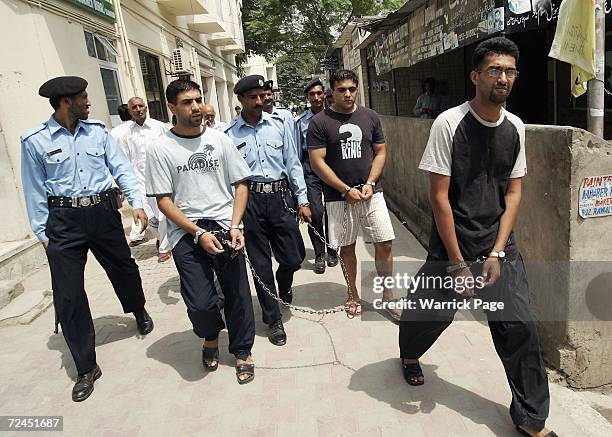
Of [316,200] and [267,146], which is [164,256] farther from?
[267,146]

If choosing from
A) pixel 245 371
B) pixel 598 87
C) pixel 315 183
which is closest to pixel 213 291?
pixel 245 371

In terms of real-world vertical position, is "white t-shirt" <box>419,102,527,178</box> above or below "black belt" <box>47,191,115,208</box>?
above

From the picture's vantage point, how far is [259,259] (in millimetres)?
3508

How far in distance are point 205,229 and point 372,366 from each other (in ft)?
4.76

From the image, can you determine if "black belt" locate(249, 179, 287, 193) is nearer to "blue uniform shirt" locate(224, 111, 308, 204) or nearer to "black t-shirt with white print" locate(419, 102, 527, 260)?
"blue uniform shirt" locate(224, 111, 308, 204)

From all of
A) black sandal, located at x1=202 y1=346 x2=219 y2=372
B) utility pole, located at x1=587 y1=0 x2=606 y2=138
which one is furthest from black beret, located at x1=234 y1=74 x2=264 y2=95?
utility pole, located at x1=587 y1=0 x2=606 y2=138

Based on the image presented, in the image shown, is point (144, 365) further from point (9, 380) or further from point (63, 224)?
point (63, 224)

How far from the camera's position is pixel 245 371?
3.04m

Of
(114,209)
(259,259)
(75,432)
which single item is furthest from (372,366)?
(114,209)

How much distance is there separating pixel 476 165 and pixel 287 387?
180 centimetres

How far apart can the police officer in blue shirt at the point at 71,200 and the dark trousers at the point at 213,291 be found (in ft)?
2.39

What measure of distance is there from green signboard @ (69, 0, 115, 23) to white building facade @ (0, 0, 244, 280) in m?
0.02

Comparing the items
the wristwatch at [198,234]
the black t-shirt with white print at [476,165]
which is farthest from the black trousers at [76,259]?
the black t-shirt with white print at [476,165]

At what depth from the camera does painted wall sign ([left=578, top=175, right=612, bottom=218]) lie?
2551mm
